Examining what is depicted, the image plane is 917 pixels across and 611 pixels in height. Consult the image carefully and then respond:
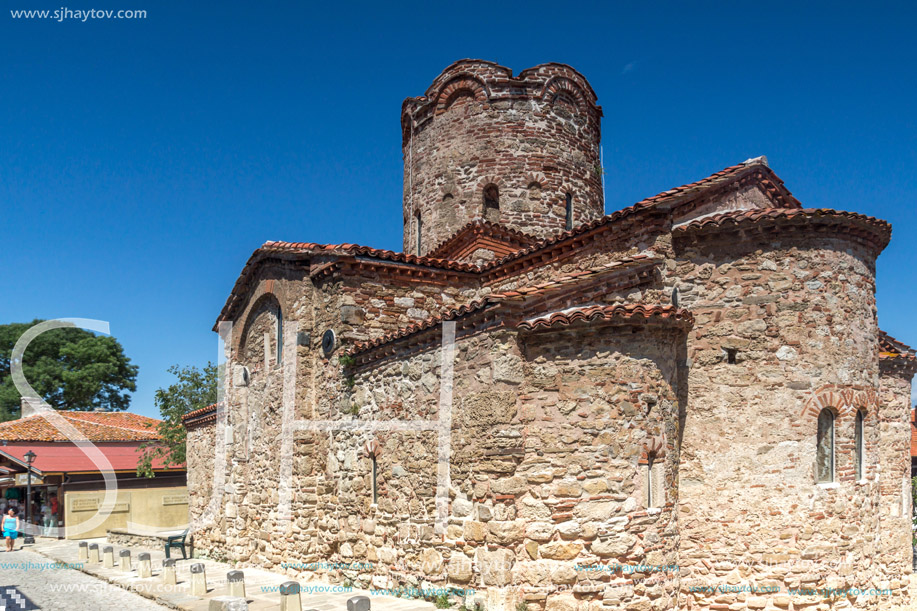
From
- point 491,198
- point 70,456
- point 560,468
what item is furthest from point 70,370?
point 560,468

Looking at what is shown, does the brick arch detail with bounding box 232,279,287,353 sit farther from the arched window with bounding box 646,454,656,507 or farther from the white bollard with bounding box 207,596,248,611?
the arched window with bounding box 646,454,656,507

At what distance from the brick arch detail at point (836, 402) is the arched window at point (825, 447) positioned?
0.12 m

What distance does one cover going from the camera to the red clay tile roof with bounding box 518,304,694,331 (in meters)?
7.20

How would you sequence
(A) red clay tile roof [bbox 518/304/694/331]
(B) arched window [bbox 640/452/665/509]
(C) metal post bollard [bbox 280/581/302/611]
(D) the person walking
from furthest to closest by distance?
(D) the person walking, (C) metal post bollard [bbox 280/581/302/611], (B) arched window [bbox 640/452/665/509], (A) red clay tile roof [bbox 518/304/694/331]

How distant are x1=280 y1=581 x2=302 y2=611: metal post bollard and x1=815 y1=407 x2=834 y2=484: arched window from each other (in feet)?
20.8

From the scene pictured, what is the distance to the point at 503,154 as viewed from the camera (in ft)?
46.3

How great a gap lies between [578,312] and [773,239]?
9.63 ft

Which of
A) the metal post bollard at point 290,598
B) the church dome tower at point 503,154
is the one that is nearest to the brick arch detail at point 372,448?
the metal post bollard at point 290,598

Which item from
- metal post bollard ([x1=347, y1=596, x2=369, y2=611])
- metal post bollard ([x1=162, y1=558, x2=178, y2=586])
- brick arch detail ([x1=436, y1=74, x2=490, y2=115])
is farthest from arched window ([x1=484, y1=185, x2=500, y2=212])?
metal post bollard ([x1=347, y1=596, x2=369, y2=611])

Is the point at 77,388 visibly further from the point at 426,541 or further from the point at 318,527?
the point at 426,541

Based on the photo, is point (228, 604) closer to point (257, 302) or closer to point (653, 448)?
point (653, 448)

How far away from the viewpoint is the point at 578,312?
7.24 m

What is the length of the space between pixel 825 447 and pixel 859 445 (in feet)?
2.25

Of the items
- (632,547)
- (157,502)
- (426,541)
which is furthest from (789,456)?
(157,502)
